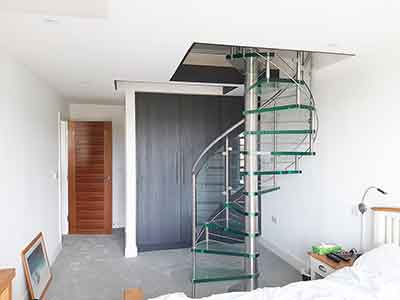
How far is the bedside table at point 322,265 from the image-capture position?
9.51 feet

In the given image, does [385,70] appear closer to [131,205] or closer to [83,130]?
[131,205]

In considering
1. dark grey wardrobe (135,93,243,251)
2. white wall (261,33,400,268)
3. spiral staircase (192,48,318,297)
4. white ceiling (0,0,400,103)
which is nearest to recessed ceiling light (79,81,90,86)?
dark grey wardrobe (135,93,243,251)

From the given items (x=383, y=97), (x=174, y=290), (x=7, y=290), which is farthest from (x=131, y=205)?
(x=383, y=97)

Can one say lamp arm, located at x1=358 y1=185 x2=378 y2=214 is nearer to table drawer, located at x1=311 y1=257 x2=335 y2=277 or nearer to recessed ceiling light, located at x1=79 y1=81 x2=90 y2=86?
table drawer, located at x1=311 y1=257 x2=335 y2=277

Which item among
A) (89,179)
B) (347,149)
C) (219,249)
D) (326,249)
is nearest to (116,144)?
(89,179)

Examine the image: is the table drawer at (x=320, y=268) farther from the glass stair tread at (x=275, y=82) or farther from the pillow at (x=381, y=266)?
the glass stair tread at (x=275, y=82)

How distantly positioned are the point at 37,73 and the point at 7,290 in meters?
2.50

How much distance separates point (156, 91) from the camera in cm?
511

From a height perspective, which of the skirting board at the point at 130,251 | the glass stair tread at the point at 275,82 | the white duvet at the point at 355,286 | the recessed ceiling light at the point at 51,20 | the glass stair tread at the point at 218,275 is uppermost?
the recessed ceiling light at the point at 51,20

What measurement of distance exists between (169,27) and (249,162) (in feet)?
6.16

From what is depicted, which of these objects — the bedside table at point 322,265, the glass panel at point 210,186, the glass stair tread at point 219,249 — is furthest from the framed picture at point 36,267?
the bedside table at point 322,265

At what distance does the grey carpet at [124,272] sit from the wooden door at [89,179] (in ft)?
2.31

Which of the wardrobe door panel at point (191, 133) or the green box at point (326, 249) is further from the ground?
the wardrobe door panel at point (191, 133)

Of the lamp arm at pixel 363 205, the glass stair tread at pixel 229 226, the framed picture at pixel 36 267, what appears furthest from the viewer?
the glass stair tread at pixel 229 226
